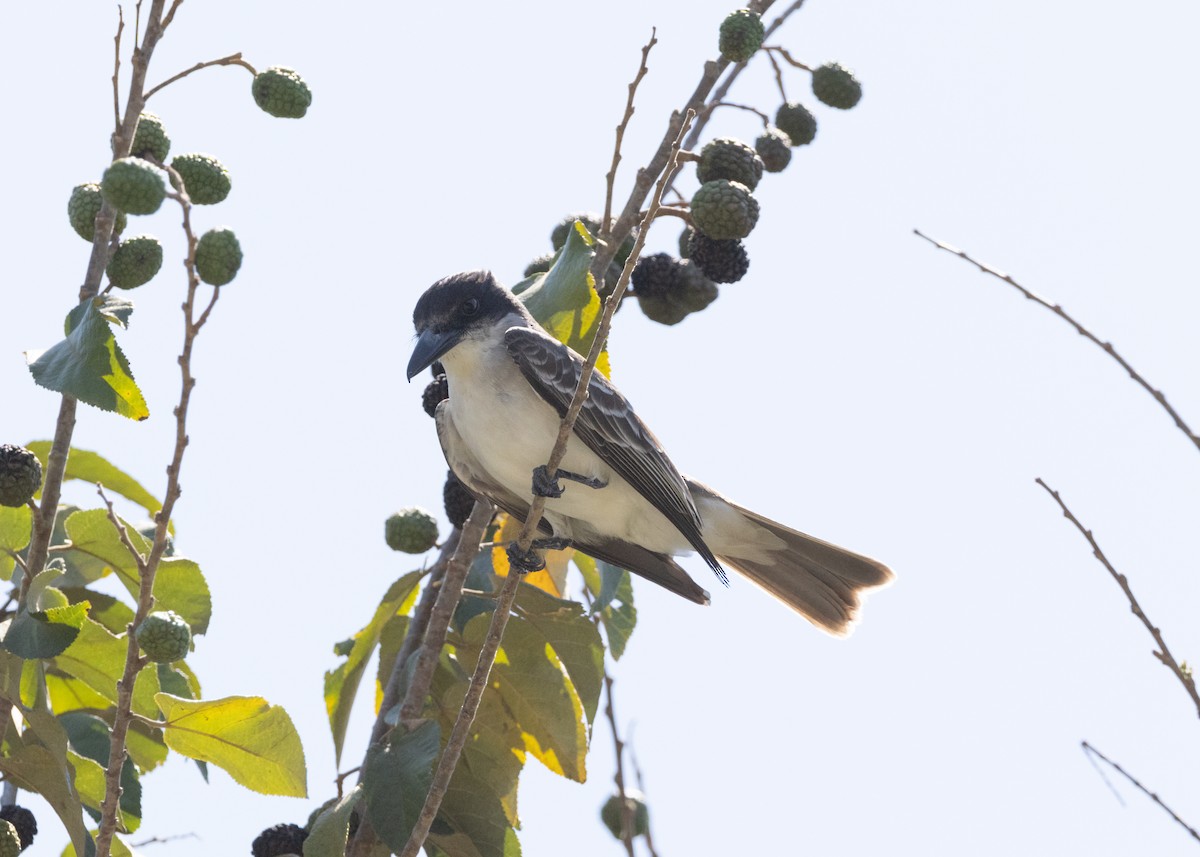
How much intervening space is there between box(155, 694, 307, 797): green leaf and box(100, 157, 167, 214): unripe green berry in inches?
50.5

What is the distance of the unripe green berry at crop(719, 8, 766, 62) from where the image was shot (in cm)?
485

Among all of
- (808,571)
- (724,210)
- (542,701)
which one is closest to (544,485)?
(542,701)

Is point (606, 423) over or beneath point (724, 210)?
beneath

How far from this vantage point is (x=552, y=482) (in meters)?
4.49

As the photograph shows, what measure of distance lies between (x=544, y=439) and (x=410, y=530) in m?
0.71

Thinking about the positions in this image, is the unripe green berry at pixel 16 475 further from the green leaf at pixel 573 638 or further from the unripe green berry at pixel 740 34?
the unripe green berry at pixel 740 34

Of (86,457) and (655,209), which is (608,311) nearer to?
(655,209)

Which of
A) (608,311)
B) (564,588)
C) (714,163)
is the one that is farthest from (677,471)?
(608,311)

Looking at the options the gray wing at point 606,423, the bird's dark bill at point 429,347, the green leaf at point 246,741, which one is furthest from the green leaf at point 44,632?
the gray wing at point 606,423

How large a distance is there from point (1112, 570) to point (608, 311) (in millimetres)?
1422

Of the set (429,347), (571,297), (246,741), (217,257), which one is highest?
(429,347)

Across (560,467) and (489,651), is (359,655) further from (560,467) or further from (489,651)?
(489,651)

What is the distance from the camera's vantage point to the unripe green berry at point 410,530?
504cm

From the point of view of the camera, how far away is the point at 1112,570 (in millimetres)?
2971
